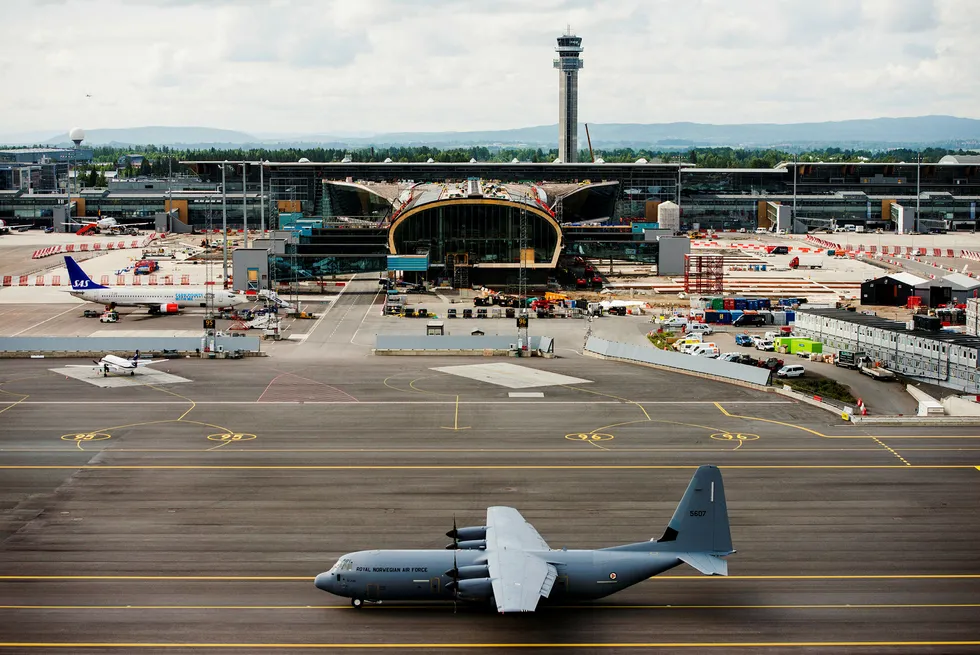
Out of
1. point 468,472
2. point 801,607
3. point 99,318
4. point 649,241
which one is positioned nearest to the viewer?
point 801,607

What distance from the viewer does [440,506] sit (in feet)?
203

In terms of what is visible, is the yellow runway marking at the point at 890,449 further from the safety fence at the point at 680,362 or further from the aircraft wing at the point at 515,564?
the aircraft wing at the point at 515,564

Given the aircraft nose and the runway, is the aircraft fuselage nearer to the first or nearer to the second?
the aircraft nose

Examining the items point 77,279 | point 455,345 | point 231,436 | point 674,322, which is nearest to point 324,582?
point 231,436

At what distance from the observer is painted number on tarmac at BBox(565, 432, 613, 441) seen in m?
77.7

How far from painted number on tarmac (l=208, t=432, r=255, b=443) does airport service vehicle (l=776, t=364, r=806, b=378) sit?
4938 cm

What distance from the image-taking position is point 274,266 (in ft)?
529

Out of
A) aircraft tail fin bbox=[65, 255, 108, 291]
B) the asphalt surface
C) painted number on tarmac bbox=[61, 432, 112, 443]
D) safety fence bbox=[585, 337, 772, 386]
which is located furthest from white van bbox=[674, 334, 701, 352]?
aircraft tail fin bbox=[65, 255, 108, 291]

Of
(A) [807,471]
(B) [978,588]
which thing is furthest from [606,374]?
(B) [978,588]

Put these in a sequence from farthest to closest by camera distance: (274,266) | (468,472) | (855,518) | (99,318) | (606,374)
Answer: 1. (274,266)
2. (99,318)
3. (606,374)
4. (468,472)
5. (855,518)

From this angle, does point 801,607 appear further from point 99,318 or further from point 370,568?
point 99,318

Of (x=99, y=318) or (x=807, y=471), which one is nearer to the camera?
(x=807, y=471)

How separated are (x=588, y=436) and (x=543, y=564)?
32255 millimetres

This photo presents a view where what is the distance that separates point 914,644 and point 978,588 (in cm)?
791
